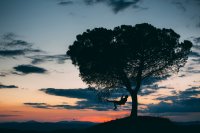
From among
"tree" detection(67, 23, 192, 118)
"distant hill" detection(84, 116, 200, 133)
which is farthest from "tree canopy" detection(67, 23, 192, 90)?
"distant hill" detection(84, 116, 200, 133)

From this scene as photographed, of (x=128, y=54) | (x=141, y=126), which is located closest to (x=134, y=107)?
(x=141, y=126)

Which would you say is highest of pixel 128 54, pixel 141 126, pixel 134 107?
pixel 128 54

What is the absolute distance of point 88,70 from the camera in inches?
2000

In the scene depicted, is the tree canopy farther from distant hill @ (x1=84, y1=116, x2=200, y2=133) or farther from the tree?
distant hill @ (x1=84, y1=116, x2=200, y2=133)

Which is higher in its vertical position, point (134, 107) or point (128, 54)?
point (128, 54)

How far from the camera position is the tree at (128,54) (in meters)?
48.4

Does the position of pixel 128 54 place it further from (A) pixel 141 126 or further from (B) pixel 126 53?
(A) pixel 141 126

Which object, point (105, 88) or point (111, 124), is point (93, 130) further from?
point (105, 88)

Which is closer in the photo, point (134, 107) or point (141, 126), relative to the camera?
point (141, 126)

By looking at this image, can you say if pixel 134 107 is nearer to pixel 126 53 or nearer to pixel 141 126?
pixel 141 126

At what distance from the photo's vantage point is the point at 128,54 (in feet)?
159

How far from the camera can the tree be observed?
4841 centimetres

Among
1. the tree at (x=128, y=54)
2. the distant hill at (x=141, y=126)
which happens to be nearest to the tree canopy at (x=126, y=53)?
the tree at (x=128, y=54)

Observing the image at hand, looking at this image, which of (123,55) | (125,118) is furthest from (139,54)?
(125,118)
